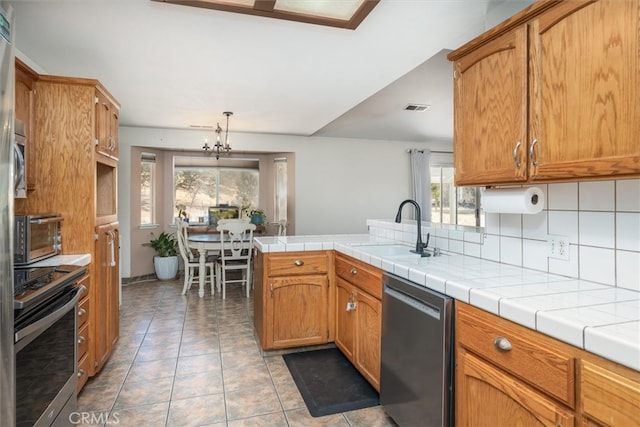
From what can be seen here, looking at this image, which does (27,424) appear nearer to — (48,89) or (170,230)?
(48,89)

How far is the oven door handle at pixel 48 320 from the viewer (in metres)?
1.29

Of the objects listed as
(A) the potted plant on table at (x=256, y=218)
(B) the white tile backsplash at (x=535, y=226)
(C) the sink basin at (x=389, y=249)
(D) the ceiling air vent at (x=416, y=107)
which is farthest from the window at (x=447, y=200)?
(B) the white tile backsplash at (x=535, y=226)

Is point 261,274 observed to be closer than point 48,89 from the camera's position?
No

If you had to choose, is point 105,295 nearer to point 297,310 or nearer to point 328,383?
point 297,310

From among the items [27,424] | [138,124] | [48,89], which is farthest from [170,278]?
[27,424]

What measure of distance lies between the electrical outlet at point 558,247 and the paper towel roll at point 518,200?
0.48ft

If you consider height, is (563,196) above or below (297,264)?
above

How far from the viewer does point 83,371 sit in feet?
7.32

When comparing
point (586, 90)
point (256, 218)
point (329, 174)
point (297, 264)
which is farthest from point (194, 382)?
point (329, 174)

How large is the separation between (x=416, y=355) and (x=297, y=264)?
1286mm

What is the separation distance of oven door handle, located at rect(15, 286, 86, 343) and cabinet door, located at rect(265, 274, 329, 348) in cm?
128

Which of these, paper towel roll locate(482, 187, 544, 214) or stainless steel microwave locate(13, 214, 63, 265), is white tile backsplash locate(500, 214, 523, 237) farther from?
stainless steel microwave locate(13, 214, 63, 265)

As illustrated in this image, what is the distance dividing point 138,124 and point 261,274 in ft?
11.5

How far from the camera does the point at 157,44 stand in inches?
97.7
